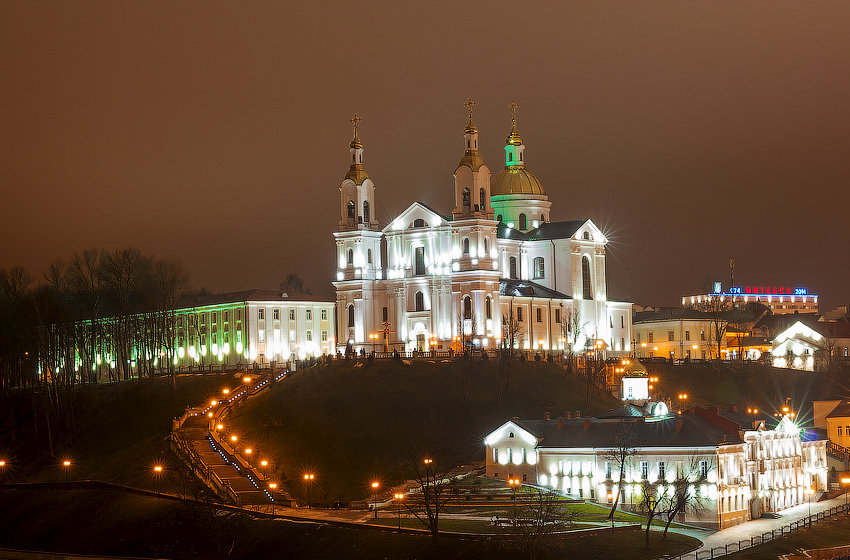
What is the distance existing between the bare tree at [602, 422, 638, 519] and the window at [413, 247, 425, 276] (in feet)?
127

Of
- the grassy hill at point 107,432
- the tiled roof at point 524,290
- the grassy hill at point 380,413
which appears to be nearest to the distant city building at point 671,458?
the grassy hill at point 380,413

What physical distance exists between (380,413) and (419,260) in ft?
84.1

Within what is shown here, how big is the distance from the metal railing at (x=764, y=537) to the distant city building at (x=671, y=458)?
297cm

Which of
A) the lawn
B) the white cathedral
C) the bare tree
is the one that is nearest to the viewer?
the lawn

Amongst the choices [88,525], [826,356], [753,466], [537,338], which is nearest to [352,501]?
[88,525]

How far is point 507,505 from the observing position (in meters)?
77.9

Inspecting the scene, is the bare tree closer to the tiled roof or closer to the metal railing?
the metal railing

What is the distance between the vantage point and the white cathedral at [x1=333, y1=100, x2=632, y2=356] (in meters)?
115

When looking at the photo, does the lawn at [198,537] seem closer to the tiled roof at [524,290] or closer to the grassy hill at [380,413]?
the grassy hill at [380,413]

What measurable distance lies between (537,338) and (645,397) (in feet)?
67.7

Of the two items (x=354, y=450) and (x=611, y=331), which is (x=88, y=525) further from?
(x=611, y=331)

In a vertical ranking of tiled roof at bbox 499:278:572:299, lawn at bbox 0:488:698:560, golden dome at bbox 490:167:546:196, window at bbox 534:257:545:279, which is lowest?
lawn at bbox 0:488:698:560

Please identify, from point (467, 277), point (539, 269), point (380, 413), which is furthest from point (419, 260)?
point (380, 413)

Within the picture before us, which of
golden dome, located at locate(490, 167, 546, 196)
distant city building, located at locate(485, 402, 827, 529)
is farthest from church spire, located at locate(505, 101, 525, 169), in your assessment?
distant city building, located at locate(485, 402, 827, 529)
